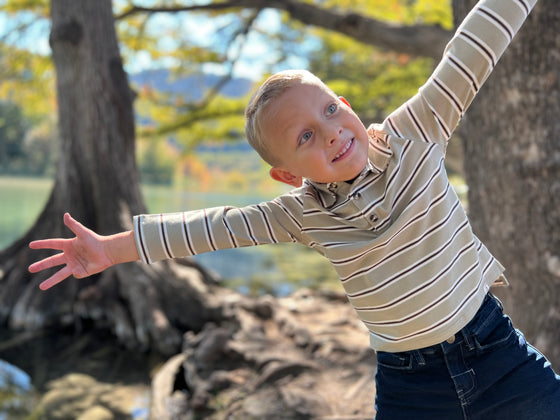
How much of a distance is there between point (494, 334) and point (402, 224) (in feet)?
1.19

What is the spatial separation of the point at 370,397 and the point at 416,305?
2201 millimetres

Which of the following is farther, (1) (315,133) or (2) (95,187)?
(2) (95,187)

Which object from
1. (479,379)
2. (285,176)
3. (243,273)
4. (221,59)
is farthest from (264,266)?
(479,379)

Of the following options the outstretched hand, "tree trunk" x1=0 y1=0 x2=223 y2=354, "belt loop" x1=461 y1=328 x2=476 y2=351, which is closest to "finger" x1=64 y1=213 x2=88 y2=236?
the outstretched hand

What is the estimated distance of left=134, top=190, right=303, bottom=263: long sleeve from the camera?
55.2 inches

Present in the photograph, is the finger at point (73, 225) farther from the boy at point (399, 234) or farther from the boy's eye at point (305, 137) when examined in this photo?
the boy's eye at point (305, 137)

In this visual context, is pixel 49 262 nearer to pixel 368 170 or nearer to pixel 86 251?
pixel 86 251

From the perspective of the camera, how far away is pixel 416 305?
4.40 ft

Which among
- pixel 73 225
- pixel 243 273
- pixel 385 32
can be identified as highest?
pixel 385 32

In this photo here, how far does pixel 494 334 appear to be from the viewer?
4.52ft

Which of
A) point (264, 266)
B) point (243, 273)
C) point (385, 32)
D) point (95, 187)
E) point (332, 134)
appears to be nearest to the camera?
point (332, 134)

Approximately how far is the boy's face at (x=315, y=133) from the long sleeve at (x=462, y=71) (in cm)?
17

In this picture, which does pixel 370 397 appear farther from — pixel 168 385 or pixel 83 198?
pixel 83 198

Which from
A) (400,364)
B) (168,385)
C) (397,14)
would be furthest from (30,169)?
(400,364)
